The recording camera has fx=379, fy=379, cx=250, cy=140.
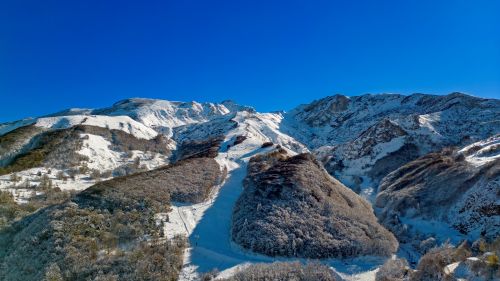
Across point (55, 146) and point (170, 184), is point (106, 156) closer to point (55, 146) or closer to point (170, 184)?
point (55, 146)

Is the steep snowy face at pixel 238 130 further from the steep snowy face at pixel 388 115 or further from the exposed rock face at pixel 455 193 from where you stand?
the exposed rock face at pixel 455 193

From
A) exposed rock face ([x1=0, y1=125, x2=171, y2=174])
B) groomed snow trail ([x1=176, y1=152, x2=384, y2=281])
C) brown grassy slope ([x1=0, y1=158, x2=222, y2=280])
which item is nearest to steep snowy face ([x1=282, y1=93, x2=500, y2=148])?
groomed snow trail ([x1=176, y1=152, x2=384, y2=281])

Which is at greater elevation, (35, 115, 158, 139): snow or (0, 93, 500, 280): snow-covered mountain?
(35, 115, 158, 139): snow

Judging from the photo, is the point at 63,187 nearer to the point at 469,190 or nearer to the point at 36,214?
the point at 36,214

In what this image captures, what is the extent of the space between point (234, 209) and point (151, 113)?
115 meters

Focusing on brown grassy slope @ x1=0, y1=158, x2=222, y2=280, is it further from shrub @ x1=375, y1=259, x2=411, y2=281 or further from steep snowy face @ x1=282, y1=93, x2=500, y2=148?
steep snowy face @ x1=282, y1=93, x2=500, y2=148

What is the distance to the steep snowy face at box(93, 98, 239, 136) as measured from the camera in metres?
127

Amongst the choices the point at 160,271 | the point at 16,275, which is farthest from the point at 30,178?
the point at 160,271

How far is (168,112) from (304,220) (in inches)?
4942

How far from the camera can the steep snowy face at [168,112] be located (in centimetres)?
12709

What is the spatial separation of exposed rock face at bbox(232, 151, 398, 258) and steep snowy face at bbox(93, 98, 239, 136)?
92.3 meters

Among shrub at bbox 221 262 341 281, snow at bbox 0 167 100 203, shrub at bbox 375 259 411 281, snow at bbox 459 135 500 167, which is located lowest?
shrub at bbox 375 259 411 281

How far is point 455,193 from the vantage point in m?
26.2

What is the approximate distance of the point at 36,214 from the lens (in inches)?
909
